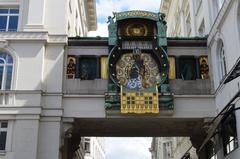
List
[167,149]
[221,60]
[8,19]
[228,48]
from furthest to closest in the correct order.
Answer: [167,149] → [8,19] → [221,60] → [228,48]

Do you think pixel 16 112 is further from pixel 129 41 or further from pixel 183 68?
pixel 183 68

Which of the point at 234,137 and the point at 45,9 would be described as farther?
the point at 45,9

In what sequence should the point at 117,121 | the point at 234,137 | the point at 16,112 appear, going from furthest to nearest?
1. the point at 117,121
2. the point at 16,112
3. the point at 234,137

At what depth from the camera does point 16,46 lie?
94.2ft

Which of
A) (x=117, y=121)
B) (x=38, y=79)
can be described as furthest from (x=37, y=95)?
(x=117, y=121)

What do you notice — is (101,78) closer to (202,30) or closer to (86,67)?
(86,67)

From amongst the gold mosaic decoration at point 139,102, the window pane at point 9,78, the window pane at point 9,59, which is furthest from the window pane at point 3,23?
the gold mosaic decoration at point 139,102

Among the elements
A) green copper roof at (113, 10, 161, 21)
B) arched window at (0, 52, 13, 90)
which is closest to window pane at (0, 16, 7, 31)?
arched window at (0, 52, 13, 90)

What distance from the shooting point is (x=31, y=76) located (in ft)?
92.0

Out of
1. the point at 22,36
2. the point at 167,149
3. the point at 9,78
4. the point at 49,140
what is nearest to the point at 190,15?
the point at 22,36

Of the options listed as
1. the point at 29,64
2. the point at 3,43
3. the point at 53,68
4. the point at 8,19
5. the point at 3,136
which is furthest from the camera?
the point at 8,19

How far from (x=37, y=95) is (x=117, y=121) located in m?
5.19

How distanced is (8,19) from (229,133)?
15678 mm

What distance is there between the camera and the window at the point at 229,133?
24375 millimetres
